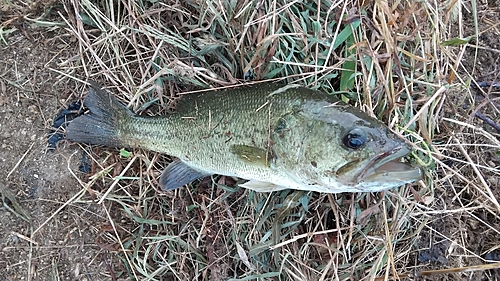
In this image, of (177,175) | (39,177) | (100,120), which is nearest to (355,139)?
(177,175)

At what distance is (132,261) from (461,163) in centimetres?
236

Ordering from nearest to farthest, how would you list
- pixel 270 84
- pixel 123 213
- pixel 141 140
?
1. pixel 270 84
2. pixel 141 140
3. pixel 123 213

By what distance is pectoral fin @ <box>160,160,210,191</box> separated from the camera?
9.10ft

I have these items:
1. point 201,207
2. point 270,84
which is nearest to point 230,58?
point 270,84

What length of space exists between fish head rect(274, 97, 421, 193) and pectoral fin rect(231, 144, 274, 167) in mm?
71

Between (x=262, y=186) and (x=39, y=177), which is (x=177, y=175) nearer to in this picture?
(x=262, y=186)

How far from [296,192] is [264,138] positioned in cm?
49

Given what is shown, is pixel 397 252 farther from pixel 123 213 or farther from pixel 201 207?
pixel 123 213

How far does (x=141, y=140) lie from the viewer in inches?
110

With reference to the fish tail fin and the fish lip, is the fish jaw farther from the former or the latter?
the fish tail fin

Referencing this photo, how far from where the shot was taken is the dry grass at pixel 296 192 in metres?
2.69

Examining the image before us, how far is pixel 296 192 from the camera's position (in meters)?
2.73

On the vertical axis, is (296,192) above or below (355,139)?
below

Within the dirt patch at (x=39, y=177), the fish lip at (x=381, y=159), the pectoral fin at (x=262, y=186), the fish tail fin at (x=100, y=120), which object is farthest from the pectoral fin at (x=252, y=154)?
the dirt patch at (x=39, y=177)
